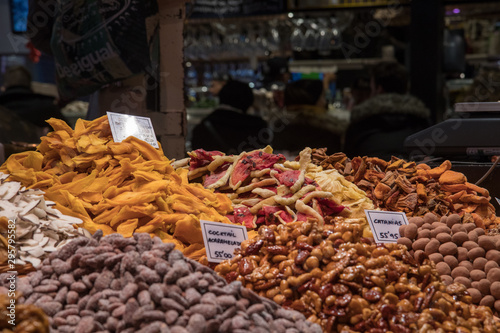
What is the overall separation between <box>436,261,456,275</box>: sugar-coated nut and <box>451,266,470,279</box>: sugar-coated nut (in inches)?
0.5

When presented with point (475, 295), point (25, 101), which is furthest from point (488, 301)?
point (25, 101)

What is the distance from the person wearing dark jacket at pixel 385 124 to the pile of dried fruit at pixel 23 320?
2624 millimetres

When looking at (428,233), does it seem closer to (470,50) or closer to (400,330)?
(400,330)

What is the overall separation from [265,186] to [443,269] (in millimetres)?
650

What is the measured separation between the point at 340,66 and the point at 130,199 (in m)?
3.55

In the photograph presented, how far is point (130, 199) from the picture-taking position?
5.30 ft

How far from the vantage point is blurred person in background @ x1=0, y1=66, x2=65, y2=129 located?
4.08m

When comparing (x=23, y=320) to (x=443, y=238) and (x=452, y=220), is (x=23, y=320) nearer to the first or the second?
(x=443, y=238)

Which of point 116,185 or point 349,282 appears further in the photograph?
point 116,185

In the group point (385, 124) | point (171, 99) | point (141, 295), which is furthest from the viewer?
point (385, 124)

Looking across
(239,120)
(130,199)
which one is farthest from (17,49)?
(130,199)

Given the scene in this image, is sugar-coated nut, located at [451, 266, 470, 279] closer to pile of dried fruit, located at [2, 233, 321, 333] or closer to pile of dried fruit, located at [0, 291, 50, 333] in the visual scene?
pile of dried fruit, located at [2, 233, 321, 333]

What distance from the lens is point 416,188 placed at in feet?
6.47

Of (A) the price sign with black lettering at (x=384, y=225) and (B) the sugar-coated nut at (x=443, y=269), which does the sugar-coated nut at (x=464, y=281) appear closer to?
(B) the sugar-coated nut at (x=443, y=269)
